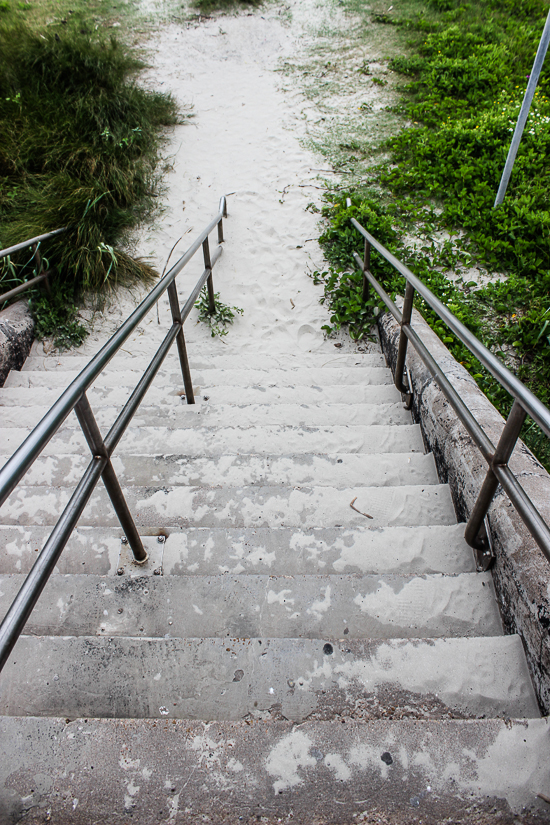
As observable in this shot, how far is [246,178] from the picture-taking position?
607cm

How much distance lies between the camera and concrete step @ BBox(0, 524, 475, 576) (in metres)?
1.64

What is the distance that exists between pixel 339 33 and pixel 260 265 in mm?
5812

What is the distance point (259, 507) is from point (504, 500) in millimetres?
912

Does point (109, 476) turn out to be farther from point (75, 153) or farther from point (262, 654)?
point (75, 153)

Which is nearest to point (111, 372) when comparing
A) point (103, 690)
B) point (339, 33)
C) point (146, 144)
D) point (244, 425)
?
point (244, 425)

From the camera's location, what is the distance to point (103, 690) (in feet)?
4.00

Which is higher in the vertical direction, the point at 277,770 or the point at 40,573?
the point at 40,573

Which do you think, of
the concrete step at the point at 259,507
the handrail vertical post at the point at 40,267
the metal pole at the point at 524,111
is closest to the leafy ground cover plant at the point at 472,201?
the metal pole at the point at 524,111

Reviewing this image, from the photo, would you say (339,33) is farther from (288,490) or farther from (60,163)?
(288,490)

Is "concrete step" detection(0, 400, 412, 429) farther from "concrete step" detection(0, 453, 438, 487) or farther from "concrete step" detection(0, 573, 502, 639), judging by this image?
"concrete step" detection(0, 573, 502, 639)

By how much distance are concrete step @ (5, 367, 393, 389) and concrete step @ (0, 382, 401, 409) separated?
194 mm

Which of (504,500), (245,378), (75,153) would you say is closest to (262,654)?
(504,500)

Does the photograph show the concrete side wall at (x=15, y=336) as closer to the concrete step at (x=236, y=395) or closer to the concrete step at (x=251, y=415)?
the concrete step at (x=236, y=395)

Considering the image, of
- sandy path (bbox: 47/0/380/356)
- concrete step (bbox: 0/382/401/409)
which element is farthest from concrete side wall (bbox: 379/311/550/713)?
sandy path (bbox: 47/0/380/356)
